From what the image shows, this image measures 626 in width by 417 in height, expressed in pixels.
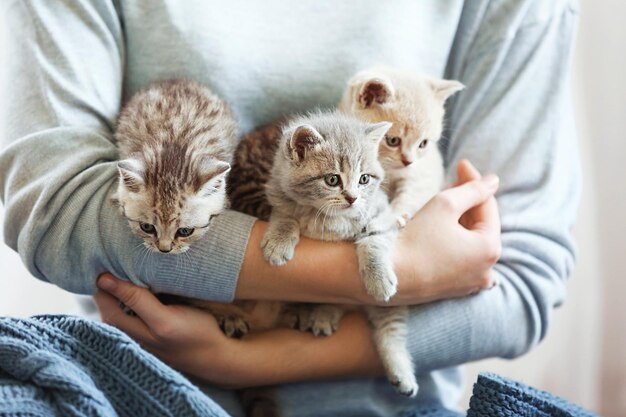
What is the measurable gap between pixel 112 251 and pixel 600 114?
57.9 inches

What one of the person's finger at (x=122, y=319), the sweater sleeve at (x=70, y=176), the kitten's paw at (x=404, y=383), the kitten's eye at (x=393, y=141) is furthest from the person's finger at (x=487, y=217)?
the person's finger at (x=122, y=319)

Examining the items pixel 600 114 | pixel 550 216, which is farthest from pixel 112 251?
pixel 600 114

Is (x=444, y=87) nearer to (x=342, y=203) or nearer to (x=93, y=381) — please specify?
(x=342, y=203)

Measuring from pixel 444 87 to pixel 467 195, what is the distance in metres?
0.25

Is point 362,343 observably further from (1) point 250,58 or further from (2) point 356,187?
(1) point 250,58

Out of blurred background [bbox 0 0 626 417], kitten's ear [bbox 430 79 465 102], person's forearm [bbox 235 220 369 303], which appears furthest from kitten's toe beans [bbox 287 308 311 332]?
blurred background [bbox 0 0 626 417]

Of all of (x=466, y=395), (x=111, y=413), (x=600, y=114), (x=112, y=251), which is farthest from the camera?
(x=466, y=395)

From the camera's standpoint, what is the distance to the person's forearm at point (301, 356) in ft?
4.30

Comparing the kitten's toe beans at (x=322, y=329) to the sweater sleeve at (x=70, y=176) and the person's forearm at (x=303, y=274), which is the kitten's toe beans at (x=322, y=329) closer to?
the person's forearm at (x=303, y=274)

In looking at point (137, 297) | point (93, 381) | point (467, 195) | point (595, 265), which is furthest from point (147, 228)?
point (595, 265)

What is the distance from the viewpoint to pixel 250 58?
1413 millimetres

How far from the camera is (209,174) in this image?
3.79ft

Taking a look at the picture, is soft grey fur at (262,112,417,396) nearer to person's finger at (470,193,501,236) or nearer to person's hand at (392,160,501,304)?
person's hand at (392,160,501,304)

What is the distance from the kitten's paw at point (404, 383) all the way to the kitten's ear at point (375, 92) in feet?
1.86
